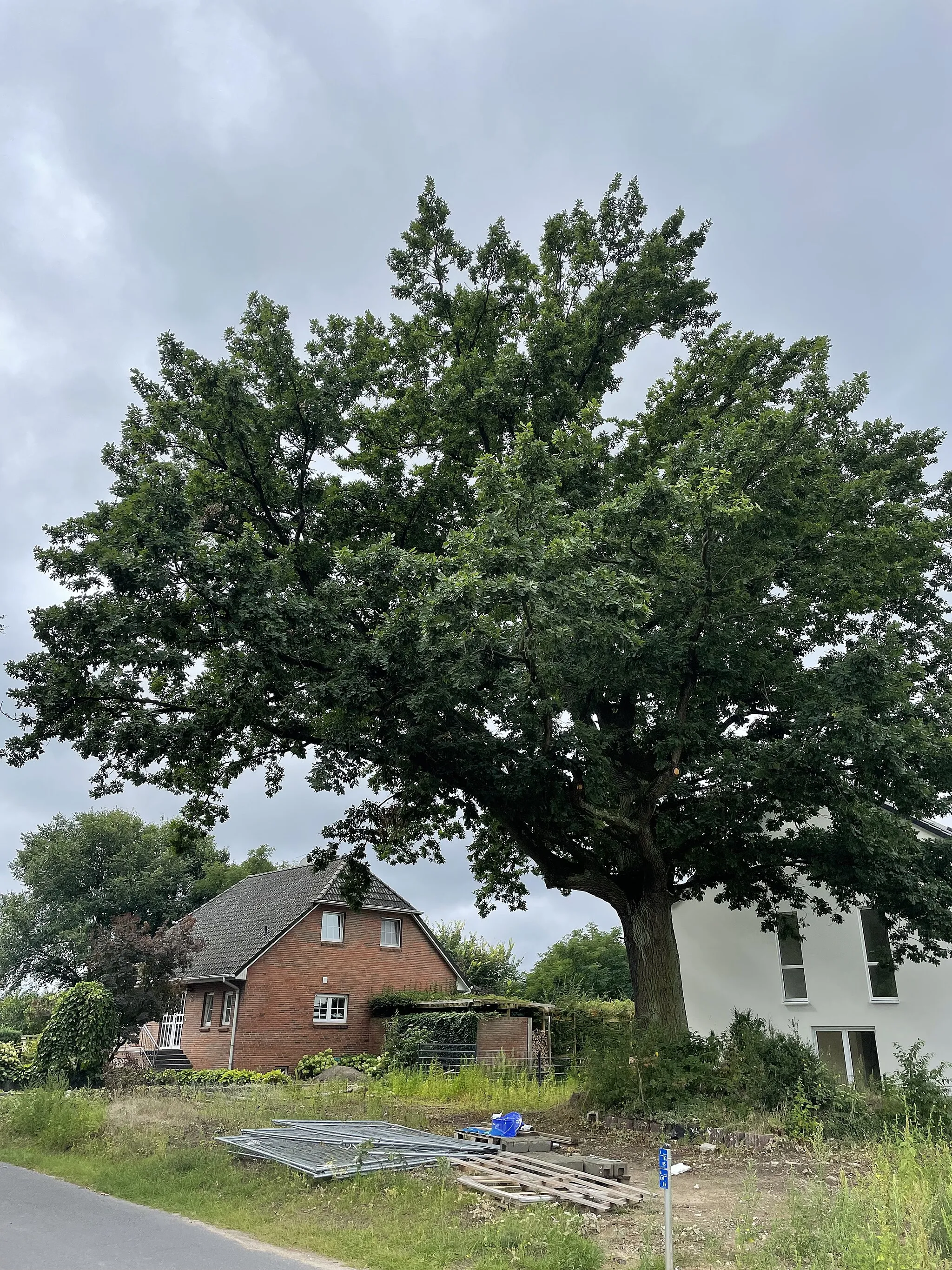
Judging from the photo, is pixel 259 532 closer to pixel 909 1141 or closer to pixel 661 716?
pixel 661 716

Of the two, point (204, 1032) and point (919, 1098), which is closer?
point (919, 1098)

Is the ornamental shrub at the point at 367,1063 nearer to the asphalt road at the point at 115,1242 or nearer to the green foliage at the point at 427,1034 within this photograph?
the green foliage at the point at 427,1034

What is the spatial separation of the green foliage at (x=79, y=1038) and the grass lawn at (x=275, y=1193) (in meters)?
3.05

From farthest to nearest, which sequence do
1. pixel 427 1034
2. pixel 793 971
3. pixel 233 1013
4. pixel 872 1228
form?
pixel 233 1013 < pixel 427 1034 < pixel 793 971 < pixel 872 1228

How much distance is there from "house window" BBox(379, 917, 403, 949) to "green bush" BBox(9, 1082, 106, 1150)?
56.2 ft

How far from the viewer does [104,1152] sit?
41.2 feet

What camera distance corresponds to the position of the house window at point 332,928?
31.1 metres

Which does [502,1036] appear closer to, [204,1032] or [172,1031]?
[204,1032]

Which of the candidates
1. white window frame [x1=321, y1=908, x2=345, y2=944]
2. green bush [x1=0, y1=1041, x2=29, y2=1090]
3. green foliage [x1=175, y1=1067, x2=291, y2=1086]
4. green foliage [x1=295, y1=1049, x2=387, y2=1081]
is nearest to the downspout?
green foliage [x1=175, y1=1067, x2=291, y2=1086]

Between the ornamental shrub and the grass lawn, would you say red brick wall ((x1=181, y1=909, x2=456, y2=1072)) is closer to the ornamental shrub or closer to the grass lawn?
the ornamental shrub

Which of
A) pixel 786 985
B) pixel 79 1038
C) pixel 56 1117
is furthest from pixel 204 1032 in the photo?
pixel 786 985

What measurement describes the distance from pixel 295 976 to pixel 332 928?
2.19m

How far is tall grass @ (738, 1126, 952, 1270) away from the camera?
5.66 m

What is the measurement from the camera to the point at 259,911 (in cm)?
3303
